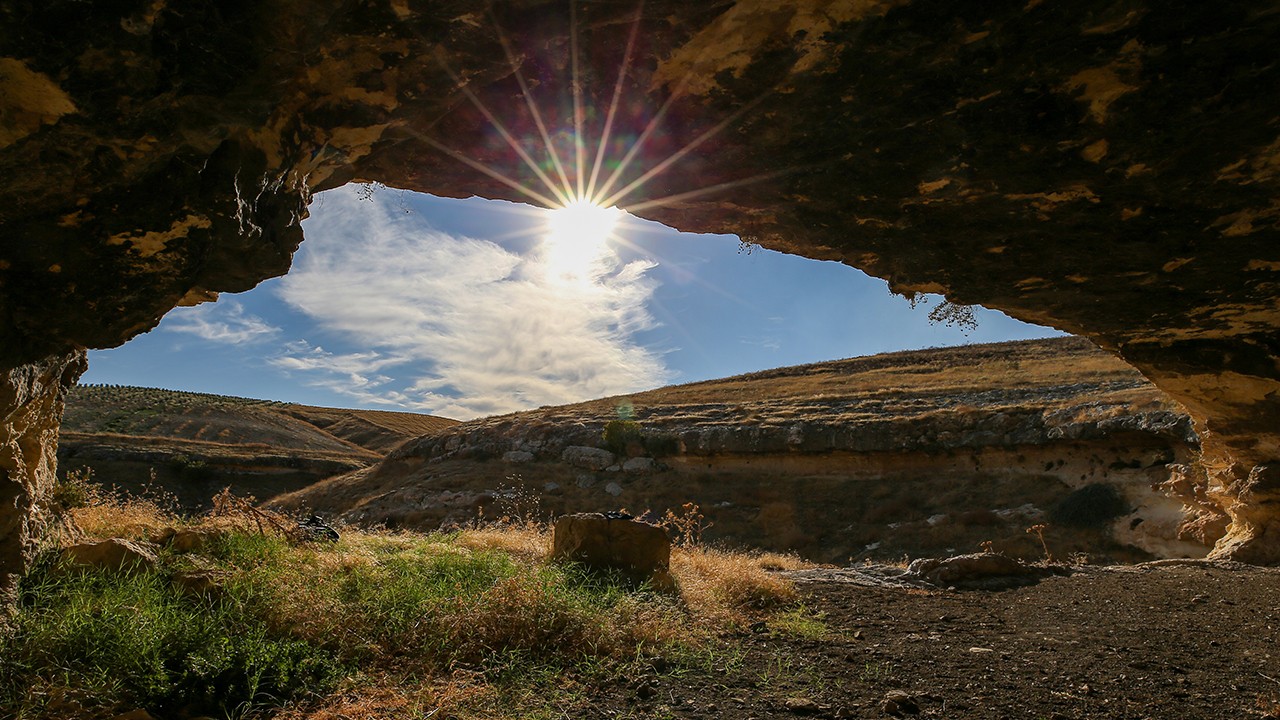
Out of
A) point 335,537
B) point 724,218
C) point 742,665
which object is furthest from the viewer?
point 335,537

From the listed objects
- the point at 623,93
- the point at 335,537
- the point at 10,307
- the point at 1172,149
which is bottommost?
the point at 335,537

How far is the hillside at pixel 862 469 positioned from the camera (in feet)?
50.9

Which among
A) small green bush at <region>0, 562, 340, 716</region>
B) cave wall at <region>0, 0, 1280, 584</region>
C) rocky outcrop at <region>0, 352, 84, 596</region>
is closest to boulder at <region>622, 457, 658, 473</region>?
cave wall at <region>0, 0, 1280, 584</region>

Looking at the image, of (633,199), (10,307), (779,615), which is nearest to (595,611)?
(779,615)

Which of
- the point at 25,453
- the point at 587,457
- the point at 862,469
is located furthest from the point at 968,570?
the point at 587,457

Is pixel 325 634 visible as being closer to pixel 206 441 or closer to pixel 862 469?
pixel 862 469

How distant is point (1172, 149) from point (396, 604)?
612cm

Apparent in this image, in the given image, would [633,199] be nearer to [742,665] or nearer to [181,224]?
[181,224]

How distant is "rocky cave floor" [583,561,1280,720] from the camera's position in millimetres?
3883

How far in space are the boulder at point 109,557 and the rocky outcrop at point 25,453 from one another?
10.2 inches

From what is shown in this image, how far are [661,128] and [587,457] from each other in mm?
21764

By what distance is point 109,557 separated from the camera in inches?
196

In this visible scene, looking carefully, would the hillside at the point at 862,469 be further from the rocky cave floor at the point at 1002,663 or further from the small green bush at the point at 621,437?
the rocky cave floor at the point at 1002,663

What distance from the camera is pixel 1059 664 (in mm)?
4762
